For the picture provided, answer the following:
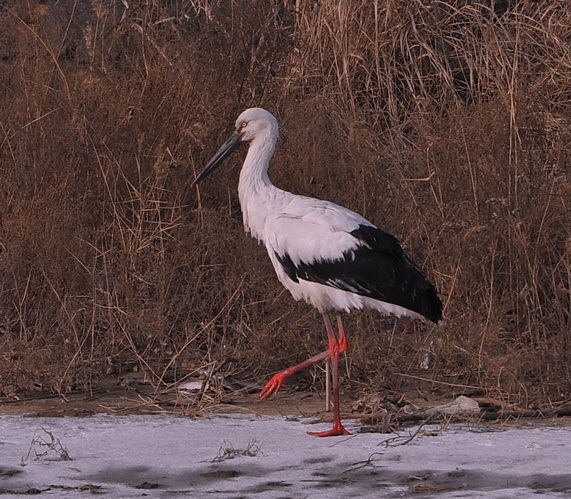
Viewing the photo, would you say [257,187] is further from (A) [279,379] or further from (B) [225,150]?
(A) [279,379]

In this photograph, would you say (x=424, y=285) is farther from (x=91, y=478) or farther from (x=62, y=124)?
(x=62, y=124)

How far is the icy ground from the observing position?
4723mm

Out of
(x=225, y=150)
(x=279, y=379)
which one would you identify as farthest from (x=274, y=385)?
(x=225, y=150)

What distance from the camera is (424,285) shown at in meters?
6.07

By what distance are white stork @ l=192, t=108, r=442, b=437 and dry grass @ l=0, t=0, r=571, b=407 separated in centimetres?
54

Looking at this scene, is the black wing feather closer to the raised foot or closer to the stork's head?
the raised foot

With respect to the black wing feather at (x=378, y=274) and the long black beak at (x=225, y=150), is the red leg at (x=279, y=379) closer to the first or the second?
the black wing feather at (x=378, y=274)

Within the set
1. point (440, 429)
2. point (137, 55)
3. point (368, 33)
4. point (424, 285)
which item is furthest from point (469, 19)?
point (440, 429)

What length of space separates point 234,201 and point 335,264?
77.7 inches

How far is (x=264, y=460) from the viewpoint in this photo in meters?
5.18

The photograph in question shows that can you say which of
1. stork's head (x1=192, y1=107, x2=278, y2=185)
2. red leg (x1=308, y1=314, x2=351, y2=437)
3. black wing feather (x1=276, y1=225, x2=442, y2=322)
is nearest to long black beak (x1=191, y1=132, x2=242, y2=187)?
stork's head (x1=192, y1=107, x2=278, y2=185)

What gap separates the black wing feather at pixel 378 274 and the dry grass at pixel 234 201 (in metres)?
0.57

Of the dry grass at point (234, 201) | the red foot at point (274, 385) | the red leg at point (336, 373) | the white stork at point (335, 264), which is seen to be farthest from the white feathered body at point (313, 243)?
the dry grass at point (234, 201)

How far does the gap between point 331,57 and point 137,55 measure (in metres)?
1.64
